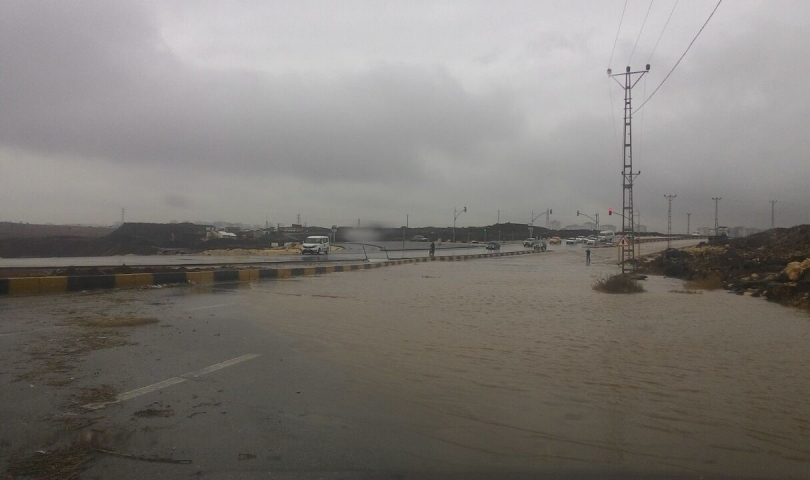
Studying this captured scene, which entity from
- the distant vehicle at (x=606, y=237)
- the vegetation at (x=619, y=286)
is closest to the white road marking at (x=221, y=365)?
the vegetation at (x=619, y=286)

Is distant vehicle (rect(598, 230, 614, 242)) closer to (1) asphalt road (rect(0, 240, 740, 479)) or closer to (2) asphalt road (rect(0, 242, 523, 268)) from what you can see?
(2) asphalt road (rect(0, 242, 523, 268))

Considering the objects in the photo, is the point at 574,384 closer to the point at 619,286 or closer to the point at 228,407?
the point at 228,407

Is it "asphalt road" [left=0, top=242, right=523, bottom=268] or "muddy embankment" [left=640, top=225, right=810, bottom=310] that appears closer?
"muddy embankment" [left=640, top=225, right=810, bottom=310]

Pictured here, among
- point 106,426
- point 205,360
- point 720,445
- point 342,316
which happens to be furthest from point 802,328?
point 106,426

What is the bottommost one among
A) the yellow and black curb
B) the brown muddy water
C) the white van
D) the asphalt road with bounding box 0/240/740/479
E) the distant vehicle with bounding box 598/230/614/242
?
the brown muddy water

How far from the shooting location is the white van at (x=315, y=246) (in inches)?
1732

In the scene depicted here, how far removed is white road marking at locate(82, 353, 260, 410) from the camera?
4906mm

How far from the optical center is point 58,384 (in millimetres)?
5496

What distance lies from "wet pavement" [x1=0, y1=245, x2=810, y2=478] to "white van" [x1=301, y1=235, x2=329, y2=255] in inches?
1287

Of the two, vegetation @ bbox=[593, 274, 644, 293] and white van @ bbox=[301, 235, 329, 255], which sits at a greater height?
white van @ bbox=[301, 235, 329, 255]

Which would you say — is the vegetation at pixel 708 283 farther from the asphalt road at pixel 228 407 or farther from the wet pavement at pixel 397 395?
the asphalt road at pixel 228 407

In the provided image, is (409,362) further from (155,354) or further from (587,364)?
(155,354)

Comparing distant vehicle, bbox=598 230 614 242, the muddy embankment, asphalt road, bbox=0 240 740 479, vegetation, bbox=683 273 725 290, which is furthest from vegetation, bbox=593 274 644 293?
distant vehicle, bbox=598 230 614 242

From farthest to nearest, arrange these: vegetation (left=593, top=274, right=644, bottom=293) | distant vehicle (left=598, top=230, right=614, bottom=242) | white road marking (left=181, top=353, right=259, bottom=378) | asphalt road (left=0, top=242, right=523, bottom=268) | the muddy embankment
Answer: distant vehicle (left=598, top=230, right=614, bottom=242)
asphalt road (left=0, top=242, right=523, bottom=268)
vegetation (left=593, top=274, right=644, bottom=293)
the muddy embankment
white road marking (left=181, top=353, right=259, bottom=378)
